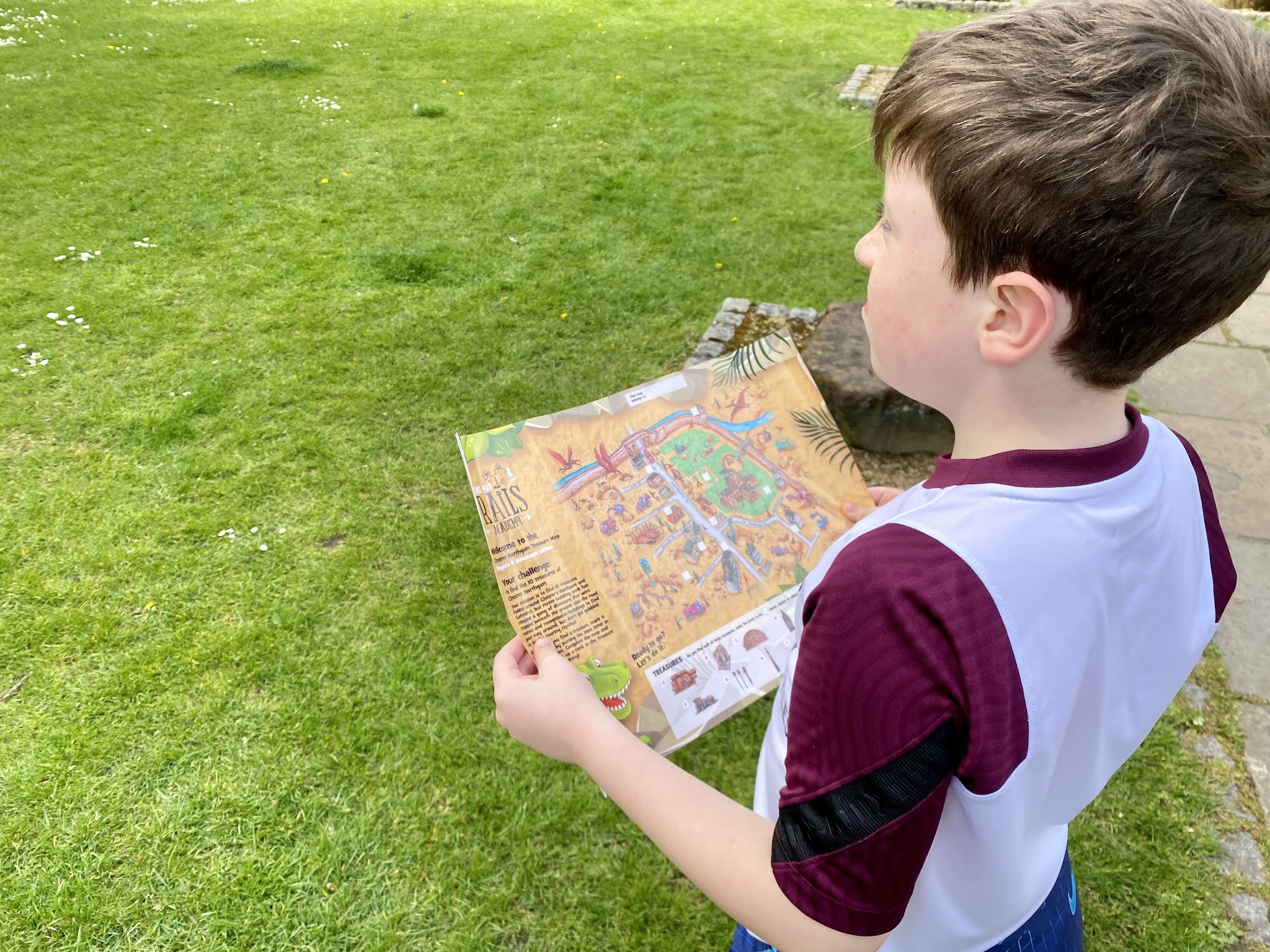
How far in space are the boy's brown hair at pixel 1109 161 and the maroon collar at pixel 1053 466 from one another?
8cm

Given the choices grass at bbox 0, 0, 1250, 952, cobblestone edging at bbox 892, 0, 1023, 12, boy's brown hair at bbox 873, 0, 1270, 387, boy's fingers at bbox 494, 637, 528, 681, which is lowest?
grass at bbox 0, 0, 1250, 952

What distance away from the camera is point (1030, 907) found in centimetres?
98

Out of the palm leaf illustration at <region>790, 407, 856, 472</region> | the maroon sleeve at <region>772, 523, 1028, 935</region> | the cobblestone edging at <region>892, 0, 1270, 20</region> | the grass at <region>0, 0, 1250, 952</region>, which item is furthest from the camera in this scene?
the cobblestone edging at <region>892, 0, 1270, 20</region>

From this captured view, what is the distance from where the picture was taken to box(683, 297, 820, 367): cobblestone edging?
3.73m

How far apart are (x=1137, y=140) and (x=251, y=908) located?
2362 millimetres

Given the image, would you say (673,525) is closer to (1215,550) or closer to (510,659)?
(510,659)

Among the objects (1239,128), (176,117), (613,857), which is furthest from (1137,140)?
(176,117)

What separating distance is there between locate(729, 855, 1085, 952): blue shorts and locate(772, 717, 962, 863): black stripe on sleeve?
19.1 inches

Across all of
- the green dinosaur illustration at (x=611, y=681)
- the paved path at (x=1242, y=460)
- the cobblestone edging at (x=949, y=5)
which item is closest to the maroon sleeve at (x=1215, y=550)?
the green dinosaur illustration at (x=611, y=681)

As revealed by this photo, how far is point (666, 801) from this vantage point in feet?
2.89

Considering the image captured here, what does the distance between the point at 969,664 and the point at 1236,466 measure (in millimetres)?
3515

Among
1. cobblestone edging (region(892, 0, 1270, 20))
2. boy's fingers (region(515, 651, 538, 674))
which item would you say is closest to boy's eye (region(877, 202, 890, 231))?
boy's fingers (region(515, 651, 538, 674))

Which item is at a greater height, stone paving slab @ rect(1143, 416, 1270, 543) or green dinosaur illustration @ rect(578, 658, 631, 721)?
green dinosaur illustration @ rect(578, 658, 631, 721)

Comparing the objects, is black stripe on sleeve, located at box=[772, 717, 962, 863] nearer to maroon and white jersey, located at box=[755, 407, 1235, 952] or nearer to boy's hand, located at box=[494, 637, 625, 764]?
maroon and white jersey, located at box=[755, 407, 1235, 952]
